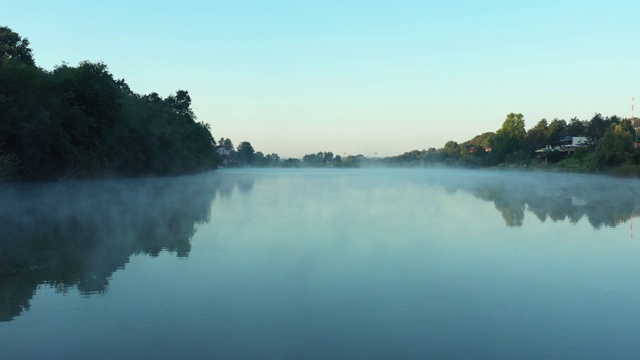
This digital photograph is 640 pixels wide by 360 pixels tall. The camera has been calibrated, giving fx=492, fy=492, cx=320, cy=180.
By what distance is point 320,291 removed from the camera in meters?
9.64

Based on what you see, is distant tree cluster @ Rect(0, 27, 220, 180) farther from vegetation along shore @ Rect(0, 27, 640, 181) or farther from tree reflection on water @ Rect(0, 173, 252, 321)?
tree reflection on water @ Rect(0, 173, 252, 321)

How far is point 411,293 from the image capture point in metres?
9.46

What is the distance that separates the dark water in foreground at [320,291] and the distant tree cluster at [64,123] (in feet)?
82.8

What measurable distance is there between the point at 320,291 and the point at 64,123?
1740 inches

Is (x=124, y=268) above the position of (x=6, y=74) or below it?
below

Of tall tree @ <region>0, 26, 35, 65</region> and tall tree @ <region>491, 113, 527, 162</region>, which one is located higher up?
tall tree @ <region>0, 26, 35, 65</region>

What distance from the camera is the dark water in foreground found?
6.85 meters

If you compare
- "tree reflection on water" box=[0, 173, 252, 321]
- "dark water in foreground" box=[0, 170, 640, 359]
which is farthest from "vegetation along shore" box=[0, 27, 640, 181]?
"dark water in foreground" box=[0, 170, 640, 359]

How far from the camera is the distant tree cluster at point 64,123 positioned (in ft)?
128

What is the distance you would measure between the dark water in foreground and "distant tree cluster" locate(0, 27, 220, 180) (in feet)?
82.8

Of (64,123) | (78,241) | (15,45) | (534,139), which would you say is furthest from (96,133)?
(534,139)

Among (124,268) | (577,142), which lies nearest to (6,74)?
(124,268)

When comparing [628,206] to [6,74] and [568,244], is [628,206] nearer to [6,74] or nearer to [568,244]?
[568,244]

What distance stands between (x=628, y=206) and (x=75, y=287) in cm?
2840
